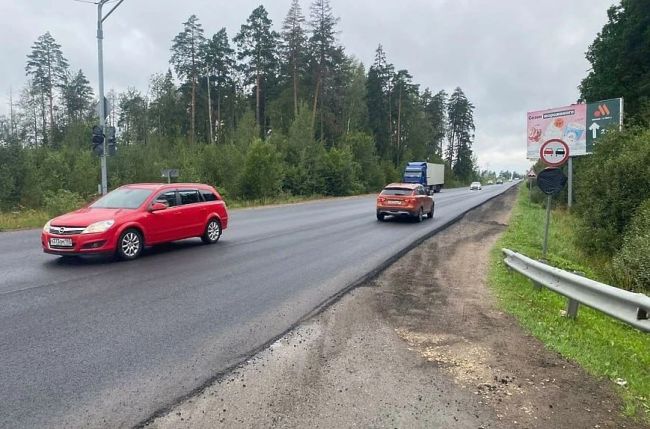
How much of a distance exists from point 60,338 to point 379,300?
429 cm

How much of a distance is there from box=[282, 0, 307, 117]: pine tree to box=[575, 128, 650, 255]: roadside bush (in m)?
Result: 41.9

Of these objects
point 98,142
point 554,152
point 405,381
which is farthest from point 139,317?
point 98,142

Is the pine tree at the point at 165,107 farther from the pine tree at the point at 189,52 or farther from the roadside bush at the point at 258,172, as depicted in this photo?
the roadside bush at the point at 258,172

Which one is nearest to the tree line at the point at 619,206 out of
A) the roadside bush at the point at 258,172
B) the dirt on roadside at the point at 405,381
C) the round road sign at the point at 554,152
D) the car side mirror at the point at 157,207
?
the round road sign at the point at 554,152

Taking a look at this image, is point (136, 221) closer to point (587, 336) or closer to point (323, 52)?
point (587, 336)

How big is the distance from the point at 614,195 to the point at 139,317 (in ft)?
40.6

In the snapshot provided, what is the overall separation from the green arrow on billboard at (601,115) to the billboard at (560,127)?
306mm

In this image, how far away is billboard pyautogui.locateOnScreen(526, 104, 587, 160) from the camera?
81.9 feet

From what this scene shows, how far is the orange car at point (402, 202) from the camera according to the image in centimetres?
1998

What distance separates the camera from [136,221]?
10102 millimetres

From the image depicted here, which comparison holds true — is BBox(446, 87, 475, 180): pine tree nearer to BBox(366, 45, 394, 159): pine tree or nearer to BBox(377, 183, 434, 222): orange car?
BBox(366, 45, 394, 159): pine tree

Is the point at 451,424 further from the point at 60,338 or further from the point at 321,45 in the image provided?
the point at 321,45

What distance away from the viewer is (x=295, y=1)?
5431 cm

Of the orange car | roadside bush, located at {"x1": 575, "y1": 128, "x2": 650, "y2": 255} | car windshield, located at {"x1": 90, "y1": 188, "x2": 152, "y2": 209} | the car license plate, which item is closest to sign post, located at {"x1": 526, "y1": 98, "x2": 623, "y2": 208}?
the orange car
